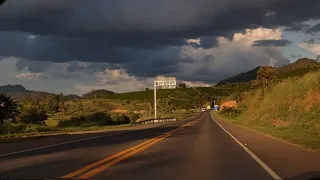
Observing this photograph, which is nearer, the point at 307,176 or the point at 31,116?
the point at 307,176

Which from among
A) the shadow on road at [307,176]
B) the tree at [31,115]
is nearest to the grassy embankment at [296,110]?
the shadow on road at [307,176]

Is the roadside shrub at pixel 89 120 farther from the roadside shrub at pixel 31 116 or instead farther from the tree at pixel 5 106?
the tree at pixel 5 106

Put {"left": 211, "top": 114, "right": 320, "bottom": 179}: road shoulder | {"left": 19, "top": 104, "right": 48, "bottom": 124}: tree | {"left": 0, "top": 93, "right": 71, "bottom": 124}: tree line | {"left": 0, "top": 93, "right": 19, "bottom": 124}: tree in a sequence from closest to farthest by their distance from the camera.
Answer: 1. {"left": 211, "top": 114, "right": 320, "bottom": 179}: road shoulder
2. {"left": 0, "top": 93, "right": 19, "bottom": 124}: tree
3. {"left": 0, "top": 93, "right": 71, "bottom": 124}: tree line
4. {"left": 19, "top": 104, "right": 48, "bottom": 124}: tree

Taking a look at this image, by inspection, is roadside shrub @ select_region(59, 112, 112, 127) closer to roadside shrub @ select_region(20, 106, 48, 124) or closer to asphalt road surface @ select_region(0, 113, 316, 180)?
roadside shrub @ select_region(20, 106, 48, 124)

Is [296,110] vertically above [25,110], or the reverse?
[25,110]

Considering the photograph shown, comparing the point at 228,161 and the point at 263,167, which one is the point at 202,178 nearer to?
the point at 263,167

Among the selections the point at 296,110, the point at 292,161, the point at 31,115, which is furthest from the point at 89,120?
the point at 292,161

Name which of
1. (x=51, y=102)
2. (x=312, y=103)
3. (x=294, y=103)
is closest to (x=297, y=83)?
(x=294, y=103)

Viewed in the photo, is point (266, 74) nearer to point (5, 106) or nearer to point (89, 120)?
point (89, 120)

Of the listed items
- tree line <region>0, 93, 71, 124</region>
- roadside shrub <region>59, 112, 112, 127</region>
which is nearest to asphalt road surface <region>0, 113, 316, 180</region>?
tree line <region>0, 93, 71, 124</region>

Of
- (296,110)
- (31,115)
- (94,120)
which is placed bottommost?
(94,120)

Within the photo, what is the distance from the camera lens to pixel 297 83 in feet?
161

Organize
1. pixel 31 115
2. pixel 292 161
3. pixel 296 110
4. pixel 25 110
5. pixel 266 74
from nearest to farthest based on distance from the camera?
pixel 292 161, pixel 296 110, pixel 31 115, pixel 25 110, pixel 266 74

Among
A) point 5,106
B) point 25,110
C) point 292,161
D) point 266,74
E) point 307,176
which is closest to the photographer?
point 307,176
